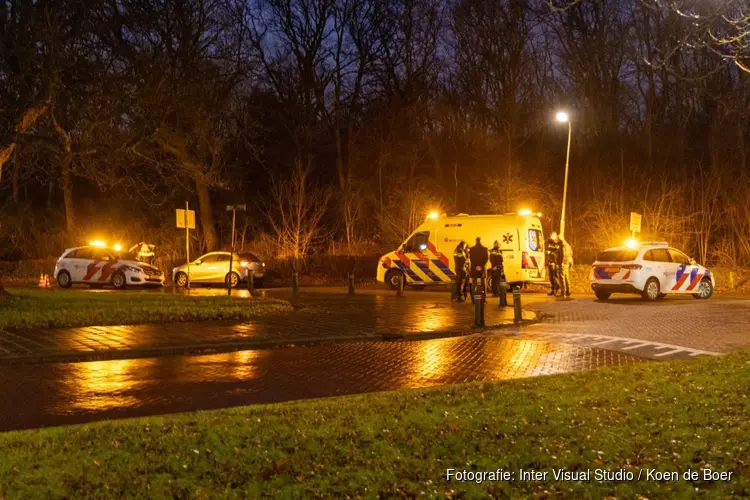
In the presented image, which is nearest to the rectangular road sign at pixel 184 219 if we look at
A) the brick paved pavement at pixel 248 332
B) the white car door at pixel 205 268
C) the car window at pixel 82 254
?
the brick paved pavement at pixel 248 332

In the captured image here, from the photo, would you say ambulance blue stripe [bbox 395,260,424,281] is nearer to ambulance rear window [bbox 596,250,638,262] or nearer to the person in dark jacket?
the person in dark jacket

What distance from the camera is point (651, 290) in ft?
70.7

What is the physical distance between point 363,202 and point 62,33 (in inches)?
1005

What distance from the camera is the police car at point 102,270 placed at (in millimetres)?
27469

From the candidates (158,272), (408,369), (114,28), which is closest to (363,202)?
(158,272)

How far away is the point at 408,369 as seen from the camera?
A: 410 inches

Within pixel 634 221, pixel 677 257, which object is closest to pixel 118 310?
pixel 677 257

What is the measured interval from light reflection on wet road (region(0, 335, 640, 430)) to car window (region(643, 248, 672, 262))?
9587 millimetres

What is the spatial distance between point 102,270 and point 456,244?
1264 centimetres

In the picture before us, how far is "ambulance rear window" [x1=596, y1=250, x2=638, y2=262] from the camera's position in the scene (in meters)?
21.3

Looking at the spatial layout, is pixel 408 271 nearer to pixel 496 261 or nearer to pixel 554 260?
pixel 496 261

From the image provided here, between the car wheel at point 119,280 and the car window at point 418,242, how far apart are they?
10.2m

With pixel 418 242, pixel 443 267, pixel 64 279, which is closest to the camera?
pixel 443 267

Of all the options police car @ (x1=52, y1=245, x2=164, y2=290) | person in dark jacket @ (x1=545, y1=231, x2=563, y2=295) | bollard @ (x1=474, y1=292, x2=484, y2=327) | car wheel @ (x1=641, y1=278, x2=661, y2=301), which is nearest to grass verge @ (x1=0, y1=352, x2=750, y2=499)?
bollard @ (x1=474, y1=292, x2=484, y2=327)
